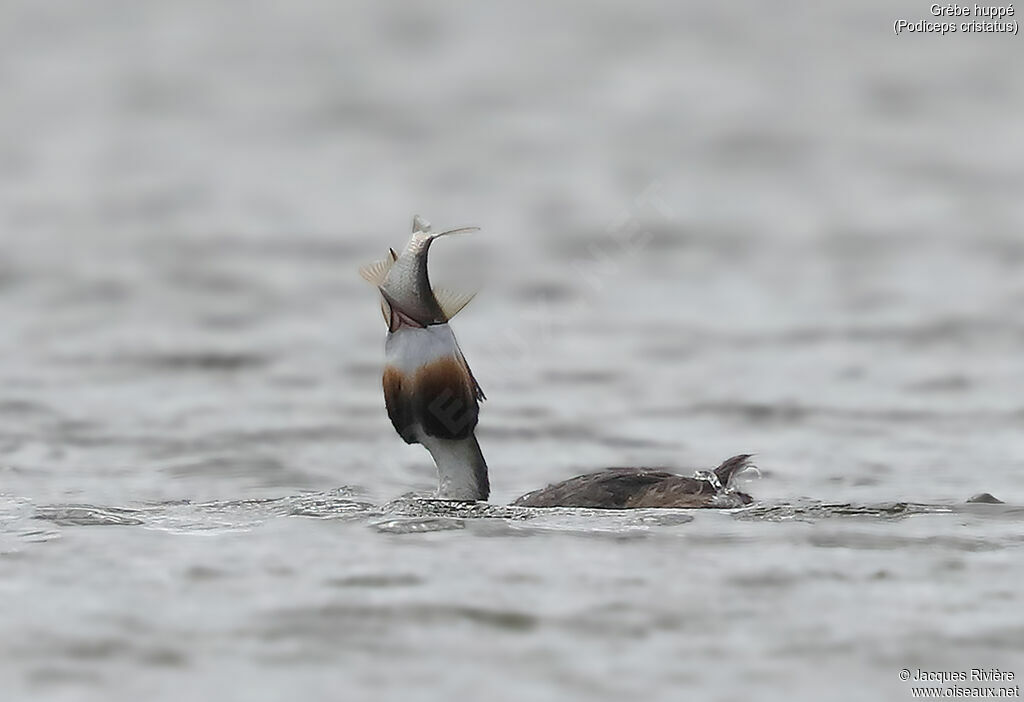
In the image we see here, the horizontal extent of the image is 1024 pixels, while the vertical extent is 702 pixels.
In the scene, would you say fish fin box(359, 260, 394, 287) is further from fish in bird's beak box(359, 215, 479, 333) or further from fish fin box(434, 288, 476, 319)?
fish fin box(434, 288, 476, 319)

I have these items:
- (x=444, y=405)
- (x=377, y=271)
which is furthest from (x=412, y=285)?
(x=444, y=405)

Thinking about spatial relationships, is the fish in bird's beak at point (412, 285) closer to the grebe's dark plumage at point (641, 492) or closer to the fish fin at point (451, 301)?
the fish fin at point (451, 301)

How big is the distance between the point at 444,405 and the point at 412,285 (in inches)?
25.4

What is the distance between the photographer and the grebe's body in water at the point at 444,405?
8.91 meters

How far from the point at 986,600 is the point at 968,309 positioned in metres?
11.6

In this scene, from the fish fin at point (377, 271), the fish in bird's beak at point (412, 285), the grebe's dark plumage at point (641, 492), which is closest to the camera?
the fish in bird's beak at point (412, 285)

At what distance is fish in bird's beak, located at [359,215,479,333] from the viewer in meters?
8.84

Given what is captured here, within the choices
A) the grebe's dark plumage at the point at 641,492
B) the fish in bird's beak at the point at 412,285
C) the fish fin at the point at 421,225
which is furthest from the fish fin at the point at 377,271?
the grebe's dark plumage at the point at 641,492

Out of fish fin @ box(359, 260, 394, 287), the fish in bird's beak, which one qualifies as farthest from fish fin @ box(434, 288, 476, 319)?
fish fin @ box(359, 260, 394, 287)

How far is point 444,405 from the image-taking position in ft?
29.8

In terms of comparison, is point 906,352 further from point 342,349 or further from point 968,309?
point 342,349

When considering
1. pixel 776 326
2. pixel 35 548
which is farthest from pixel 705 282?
pixel 35 548

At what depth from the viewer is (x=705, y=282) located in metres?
20.3

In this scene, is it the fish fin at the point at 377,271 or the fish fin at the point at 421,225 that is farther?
the fish fin at the point at 377,271
